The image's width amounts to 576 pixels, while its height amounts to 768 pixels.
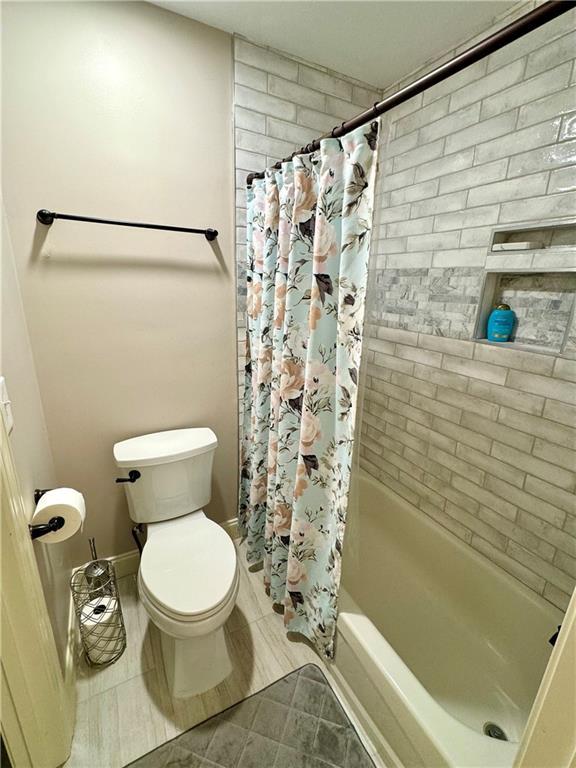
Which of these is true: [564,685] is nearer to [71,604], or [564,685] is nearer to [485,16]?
[71,604]

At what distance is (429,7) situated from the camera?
125cm

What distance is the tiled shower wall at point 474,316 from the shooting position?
3.77 ft

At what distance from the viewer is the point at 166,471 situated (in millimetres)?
1489

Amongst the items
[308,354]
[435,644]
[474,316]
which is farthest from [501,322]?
[435,644]

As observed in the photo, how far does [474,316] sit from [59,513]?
169 cm

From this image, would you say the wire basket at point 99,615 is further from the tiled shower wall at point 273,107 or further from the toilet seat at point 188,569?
the tiled shower wall at point 273,107

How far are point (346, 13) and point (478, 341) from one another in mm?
1372

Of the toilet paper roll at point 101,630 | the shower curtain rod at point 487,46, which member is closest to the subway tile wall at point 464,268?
the shower curtain rod at point 487,46

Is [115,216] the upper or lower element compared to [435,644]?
upper

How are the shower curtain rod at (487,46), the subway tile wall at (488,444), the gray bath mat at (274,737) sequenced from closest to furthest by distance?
1. the shower curtain rod at (487,46)
2. the gray bath mat at (274,737)
3. the subway tile wall at (488,444)

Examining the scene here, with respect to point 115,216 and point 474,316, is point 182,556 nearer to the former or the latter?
point 115,216

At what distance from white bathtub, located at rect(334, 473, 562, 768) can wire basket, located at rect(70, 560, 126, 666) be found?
2.96 feet

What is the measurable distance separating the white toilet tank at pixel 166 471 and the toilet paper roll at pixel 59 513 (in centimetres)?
36

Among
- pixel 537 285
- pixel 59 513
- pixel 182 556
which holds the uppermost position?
pixel 537 285
